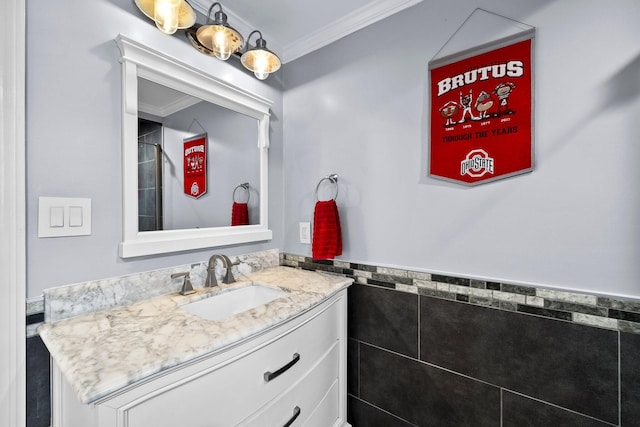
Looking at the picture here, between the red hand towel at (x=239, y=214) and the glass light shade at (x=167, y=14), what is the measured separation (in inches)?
33.3

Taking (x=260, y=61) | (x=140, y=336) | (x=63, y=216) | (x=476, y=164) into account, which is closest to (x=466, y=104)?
(x=476, y=164)

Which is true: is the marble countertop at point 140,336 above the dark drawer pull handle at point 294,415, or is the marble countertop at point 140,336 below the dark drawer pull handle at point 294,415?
above

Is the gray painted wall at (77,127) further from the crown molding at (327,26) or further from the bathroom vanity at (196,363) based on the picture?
the crown molding at (327,26)

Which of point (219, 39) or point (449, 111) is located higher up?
point (219, 39)

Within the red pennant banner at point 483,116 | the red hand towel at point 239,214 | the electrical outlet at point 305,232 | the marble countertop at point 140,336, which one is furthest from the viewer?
the electrical outlet at point 305,232

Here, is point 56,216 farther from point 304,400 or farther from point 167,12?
point 304,400

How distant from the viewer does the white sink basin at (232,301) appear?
1211 mm

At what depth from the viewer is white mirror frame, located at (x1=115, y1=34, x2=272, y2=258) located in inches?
43.1

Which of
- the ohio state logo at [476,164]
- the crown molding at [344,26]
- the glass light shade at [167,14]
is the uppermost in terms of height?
the crown molding at [344,26]

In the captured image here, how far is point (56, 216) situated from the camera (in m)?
0.95

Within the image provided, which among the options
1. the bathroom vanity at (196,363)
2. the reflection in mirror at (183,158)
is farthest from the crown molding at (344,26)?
the bathroom vanity at (196,363)

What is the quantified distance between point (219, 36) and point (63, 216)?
99 cm

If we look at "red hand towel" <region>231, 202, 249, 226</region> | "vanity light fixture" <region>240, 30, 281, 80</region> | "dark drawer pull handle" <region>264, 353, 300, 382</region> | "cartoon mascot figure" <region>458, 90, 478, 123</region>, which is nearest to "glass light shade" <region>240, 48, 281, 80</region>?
"vanity light fixture" <region>240, 30, 281, 80</region>

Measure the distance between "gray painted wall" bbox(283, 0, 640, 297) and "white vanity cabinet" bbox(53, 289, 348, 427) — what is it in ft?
1.75
